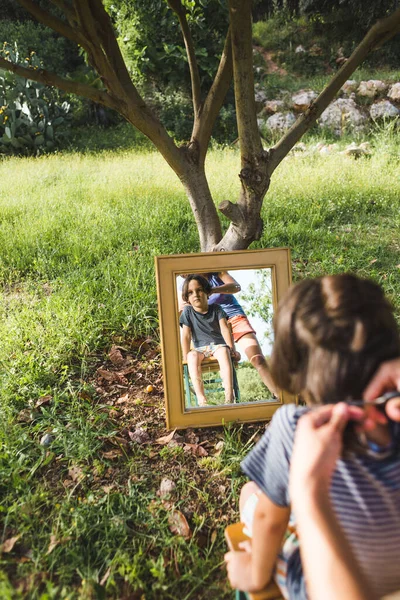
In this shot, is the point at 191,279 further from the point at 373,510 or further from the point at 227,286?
the point at 373,510

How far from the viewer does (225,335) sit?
7.82ft

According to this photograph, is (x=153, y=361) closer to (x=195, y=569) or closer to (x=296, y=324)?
(x=195, y=569)

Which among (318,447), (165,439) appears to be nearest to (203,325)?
(165,439)

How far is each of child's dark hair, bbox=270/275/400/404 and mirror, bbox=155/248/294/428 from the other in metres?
1.18

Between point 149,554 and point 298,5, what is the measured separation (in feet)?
47.8

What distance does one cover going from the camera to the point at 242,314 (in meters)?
2.40

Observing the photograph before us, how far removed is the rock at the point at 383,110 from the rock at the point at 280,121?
1514 mm

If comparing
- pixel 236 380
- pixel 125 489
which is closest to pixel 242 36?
pixel 236 380

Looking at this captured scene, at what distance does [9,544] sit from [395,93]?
Result: 10.4m

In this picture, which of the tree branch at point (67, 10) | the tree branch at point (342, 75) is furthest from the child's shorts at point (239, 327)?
the tree branch at point (67, 10)

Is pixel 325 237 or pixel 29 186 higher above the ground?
pixel 29 186

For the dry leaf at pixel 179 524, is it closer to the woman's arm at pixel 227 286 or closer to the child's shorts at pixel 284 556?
the child's shorts at pixel 284 556

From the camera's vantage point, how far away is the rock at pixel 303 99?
32.7ft

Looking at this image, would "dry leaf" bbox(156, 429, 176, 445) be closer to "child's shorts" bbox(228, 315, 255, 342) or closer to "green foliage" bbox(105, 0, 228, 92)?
"child's shorts" bbox(228, 315, 255, 342)
